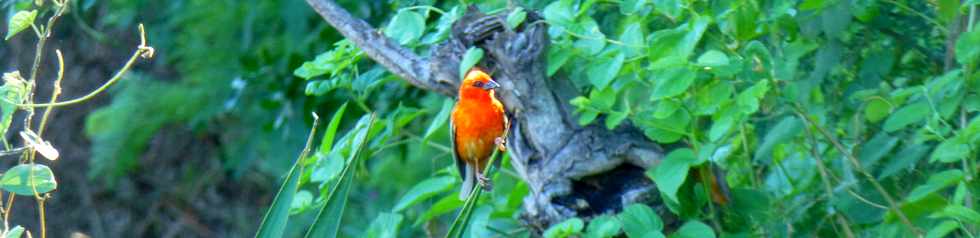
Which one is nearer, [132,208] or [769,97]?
[769,97]

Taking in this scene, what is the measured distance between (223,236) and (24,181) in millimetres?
7221

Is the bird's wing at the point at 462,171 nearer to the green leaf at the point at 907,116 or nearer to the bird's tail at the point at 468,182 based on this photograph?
the bird's tail at the point at 468,182

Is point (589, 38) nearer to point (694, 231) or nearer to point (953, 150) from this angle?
point (694, 231)

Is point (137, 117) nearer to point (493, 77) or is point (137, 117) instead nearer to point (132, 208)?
point (493, 77)

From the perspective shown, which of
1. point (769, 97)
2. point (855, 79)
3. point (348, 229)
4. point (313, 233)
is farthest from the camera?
point (348, 229)

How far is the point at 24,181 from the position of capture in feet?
7.29

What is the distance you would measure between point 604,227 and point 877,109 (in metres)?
0.70

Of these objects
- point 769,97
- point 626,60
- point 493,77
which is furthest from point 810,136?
point 493,77

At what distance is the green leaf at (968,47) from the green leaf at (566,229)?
886 millimetres

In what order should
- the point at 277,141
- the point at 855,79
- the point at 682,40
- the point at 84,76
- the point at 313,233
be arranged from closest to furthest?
1. the point at 313,233
2. the point at 682,40
3. the point at 855,79
4. the point at 277,141
5. the point at 84,76

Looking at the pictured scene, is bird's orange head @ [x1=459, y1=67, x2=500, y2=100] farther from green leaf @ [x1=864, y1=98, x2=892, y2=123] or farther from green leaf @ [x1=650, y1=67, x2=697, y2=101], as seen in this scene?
green leaf @ [x1=864, y1=98, x2=892, y2=123]

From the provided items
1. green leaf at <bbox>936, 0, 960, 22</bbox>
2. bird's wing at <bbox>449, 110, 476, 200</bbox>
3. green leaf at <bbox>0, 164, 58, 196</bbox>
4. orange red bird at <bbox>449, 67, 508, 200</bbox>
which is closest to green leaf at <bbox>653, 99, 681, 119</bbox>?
orange red bird at <bbox>449, 67, 508, 200</bbox>

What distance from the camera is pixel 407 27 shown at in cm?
343

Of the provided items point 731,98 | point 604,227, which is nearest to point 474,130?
point 604,227
